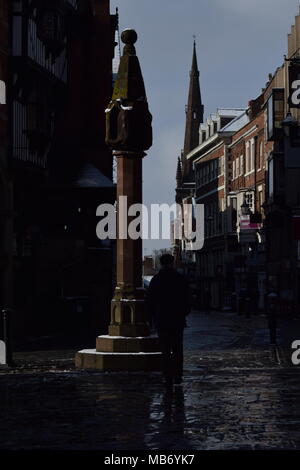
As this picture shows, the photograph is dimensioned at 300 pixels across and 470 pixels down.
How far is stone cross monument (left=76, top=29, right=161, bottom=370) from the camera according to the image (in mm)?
15812

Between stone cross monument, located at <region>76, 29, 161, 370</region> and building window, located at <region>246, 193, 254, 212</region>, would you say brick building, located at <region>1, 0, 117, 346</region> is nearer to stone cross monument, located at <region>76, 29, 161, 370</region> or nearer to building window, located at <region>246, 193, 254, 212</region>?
stone cross monument, located at <region>76, 29, 161, 370</region>

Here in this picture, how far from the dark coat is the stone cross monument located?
2899 millimetres

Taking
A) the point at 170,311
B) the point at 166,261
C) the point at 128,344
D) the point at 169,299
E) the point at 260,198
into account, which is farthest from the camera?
the point at 260,198

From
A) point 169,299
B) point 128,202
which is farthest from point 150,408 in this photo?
point 128,202

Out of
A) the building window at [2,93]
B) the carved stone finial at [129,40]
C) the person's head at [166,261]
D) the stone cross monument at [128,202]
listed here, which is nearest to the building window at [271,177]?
the building window at [2,93]

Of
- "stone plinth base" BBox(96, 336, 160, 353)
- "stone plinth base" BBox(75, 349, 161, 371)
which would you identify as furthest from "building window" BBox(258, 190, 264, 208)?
"stone plinth base" BBox(75, 349, 161, 371)

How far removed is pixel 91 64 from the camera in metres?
34.9

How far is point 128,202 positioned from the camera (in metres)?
16.0

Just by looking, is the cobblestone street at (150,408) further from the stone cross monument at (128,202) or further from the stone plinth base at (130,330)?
the stone plinth base at (130,330)

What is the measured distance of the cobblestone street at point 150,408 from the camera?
8258 millimetres

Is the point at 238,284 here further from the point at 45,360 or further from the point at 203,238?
the point at 45,360

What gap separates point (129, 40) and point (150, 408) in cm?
774

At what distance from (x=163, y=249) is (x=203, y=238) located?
70.6 m

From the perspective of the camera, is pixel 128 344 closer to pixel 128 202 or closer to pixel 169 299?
pixel 128 202
